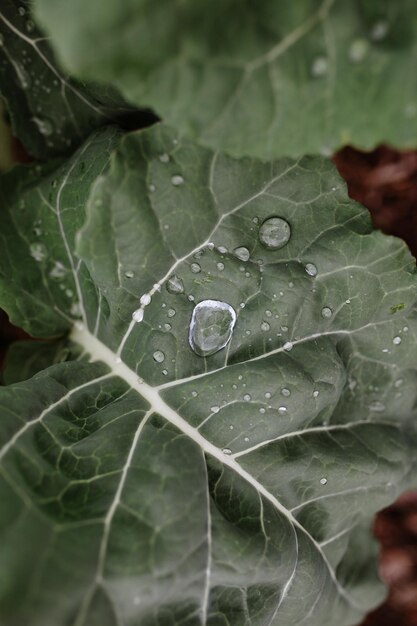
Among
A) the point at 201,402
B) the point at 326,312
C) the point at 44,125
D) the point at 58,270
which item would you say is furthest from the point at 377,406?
the point at 44,125

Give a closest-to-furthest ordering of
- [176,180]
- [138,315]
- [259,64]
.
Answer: [259,64] < [176,180] < [138,315]

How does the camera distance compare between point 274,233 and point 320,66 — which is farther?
point 274,233

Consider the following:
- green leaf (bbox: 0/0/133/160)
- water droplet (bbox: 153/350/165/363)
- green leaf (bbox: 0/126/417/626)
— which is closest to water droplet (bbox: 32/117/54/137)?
green leaf (bbox: 0/0/133/160)

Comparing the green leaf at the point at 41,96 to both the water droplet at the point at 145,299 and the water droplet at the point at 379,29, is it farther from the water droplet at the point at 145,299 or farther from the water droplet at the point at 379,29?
the water droplet at the point at 379,29

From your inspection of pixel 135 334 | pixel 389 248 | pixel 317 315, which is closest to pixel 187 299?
pixel 135 334

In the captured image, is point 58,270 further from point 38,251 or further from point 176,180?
point 176,180

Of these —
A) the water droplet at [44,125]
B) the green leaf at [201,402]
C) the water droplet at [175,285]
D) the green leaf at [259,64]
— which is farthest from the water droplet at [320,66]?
the water droplet at [44,125]
